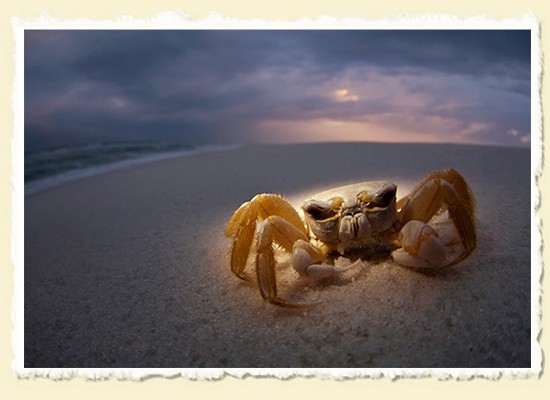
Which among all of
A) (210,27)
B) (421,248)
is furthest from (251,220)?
(210,27)

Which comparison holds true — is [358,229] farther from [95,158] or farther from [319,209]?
[95,158]

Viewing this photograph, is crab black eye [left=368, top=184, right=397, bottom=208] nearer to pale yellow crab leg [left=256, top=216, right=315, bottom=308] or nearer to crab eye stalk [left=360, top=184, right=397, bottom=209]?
crab eye stalk [left=360, top=184, right=397, bottom=209]

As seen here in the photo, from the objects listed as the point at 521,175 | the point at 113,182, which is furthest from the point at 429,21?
the point at 113,182

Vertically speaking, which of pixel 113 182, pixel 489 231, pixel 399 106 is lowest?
pixel 489 231

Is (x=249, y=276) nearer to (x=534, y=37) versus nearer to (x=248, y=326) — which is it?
(x=248, y=326)

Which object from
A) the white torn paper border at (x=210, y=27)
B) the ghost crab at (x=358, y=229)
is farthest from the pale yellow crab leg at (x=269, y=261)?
the white torn paper border at (x=210, y=27)
